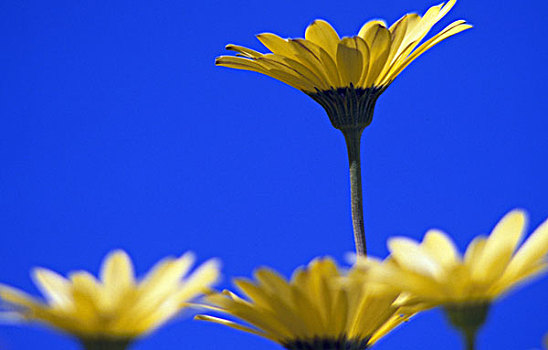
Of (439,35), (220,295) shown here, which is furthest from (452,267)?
(439,35)

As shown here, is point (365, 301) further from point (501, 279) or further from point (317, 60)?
point (317, 60)

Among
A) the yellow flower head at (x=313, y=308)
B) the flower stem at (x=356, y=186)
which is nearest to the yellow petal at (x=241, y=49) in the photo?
the flower stem at (x=356, y=186)

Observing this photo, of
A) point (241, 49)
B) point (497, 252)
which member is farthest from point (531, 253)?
point (241, 49)

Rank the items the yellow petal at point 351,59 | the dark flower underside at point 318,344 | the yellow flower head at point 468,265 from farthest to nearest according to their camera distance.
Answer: the yellow petal at point 351,59
the dark flower underside at point 318,344
the yellow flower head at point 468,265

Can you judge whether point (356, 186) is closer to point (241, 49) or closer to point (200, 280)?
point (241, 49)

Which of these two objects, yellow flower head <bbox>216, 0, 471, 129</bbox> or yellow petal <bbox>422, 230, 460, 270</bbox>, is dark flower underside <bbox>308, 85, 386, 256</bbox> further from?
yellow petal <bbox>422, 230, 460, 270</bbox>

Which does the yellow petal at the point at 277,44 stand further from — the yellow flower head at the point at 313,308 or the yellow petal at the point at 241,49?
the yellow flower head at the point at 313,308

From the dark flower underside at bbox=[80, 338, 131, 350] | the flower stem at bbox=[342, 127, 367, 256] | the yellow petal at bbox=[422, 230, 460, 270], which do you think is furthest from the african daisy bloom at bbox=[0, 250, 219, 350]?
the flower stem at bbox=[342, 127, 367, 256]
